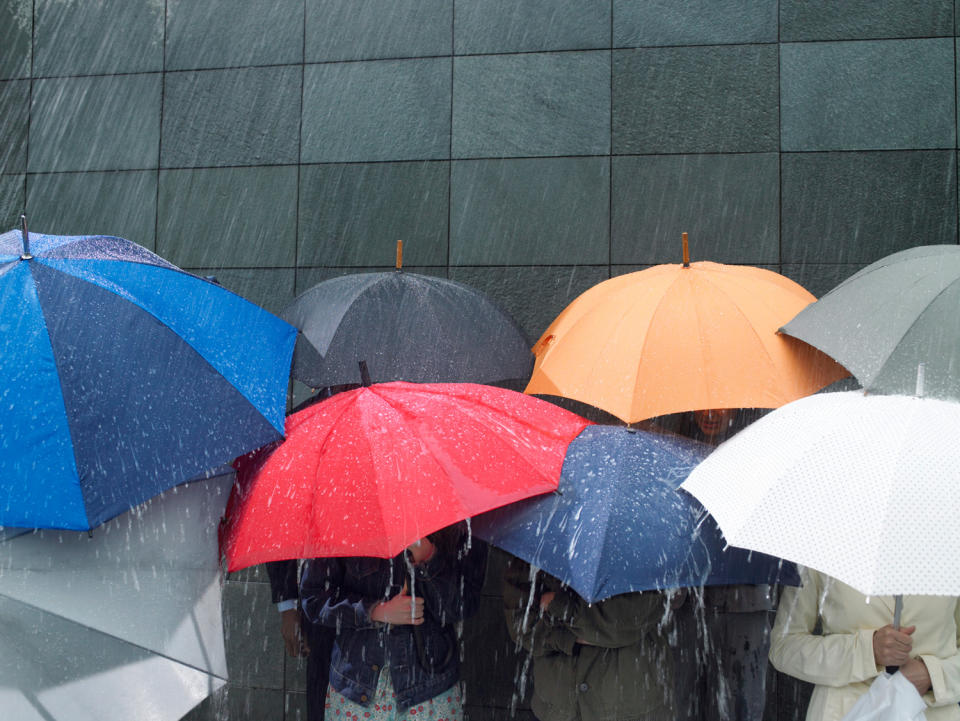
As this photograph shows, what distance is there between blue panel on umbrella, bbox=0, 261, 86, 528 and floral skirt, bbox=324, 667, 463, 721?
1.73 metres

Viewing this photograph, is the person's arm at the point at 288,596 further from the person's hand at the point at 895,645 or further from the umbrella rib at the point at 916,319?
the umbrella rib at the point at 916,319

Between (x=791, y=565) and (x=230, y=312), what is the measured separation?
2737 millimetres

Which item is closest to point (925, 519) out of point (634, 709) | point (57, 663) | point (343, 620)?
point (634, 709)

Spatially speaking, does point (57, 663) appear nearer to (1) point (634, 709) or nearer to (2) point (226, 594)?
(1) point (634, 709)

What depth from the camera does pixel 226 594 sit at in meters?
6.49

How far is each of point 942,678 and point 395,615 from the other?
2378mm

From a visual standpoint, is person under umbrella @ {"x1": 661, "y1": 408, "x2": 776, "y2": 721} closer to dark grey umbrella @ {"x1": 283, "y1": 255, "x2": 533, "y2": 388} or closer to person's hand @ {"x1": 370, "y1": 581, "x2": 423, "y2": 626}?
dark grey umbrella @ {"x1": 283, "y1": 255, "x2": 533, "y2": 388}

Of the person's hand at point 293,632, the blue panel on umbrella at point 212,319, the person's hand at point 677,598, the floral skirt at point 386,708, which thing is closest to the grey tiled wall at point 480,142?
the person's hand at point 293,632

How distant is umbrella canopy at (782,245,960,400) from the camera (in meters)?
3.46

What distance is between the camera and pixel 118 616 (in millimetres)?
3293

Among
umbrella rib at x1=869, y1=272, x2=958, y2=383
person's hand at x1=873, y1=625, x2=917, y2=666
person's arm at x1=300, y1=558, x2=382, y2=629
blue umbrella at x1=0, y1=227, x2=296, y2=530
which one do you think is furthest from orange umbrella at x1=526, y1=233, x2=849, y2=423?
blue umbrella at x1=0, y1=227, x2=296, y2=530

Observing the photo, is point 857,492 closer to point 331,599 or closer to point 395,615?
point 395,615

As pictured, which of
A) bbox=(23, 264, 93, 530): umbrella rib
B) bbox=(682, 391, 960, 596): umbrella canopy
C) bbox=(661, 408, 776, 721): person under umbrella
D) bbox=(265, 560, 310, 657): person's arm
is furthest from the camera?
bbox=(661, 408, 776, 721): person under umbrella

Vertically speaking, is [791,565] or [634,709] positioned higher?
[791,565]
